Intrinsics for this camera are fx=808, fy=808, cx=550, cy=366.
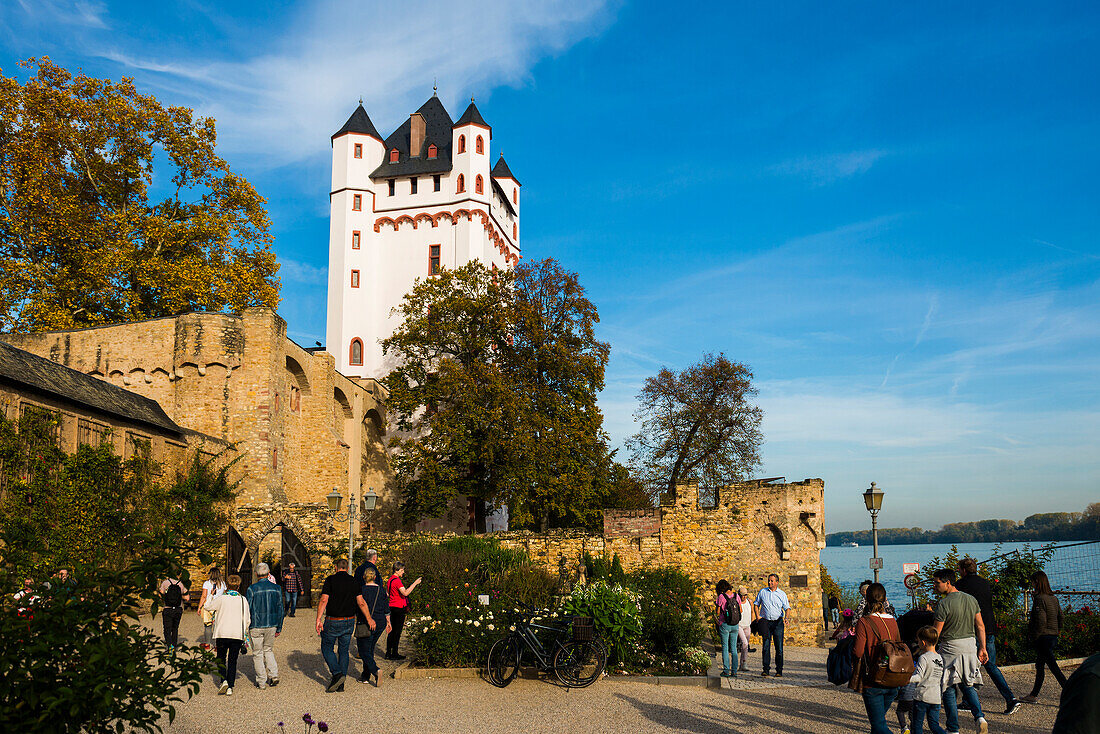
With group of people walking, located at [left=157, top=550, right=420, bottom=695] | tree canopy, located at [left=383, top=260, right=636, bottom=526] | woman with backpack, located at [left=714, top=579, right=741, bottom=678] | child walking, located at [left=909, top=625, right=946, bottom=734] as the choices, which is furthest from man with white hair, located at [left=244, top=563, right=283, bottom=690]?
tree canopy, located at [left=383, top=260, right=636, bottom=526]

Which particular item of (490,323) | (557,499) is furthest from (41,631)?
(490,323)

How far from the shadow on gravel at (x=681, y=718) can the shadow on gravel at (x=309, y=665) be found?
4.19 meters

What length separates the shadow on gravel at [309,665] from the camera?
35.8 feet

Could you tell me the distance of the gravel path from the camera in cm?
816

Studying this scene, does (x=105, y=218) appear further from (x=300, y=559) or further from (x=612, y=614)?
(x=612, y=614)

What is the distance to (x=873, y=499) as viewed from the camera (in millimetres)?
17297

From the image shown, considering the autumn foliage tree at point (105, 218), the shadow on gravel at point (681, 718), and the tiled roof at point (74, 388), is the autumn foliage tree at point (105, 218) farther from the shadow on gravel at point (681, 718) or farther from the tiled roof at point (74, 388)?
the shadow on gravel at point (681, 718)

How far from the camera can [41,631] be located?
378 centimetres

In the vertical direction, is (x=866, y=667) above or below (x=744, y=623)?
above

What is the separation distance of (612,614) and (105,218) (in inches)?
979

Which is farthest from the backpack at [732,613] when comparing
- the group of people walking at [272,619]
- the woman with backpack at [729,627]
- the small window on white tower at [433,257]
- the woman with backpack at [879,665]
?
the small window on white tower at [433,257]

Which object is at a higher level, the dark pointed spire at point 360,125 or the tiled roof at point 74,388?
the dark pointed spire at point 360,125

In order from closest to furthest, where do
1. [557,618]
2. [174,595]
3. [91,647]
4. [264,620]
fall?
[91,647], [264,620], [557,618], [174,595]

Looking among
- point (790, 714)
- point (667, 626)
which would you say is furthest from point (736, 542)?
point (790, 714)
